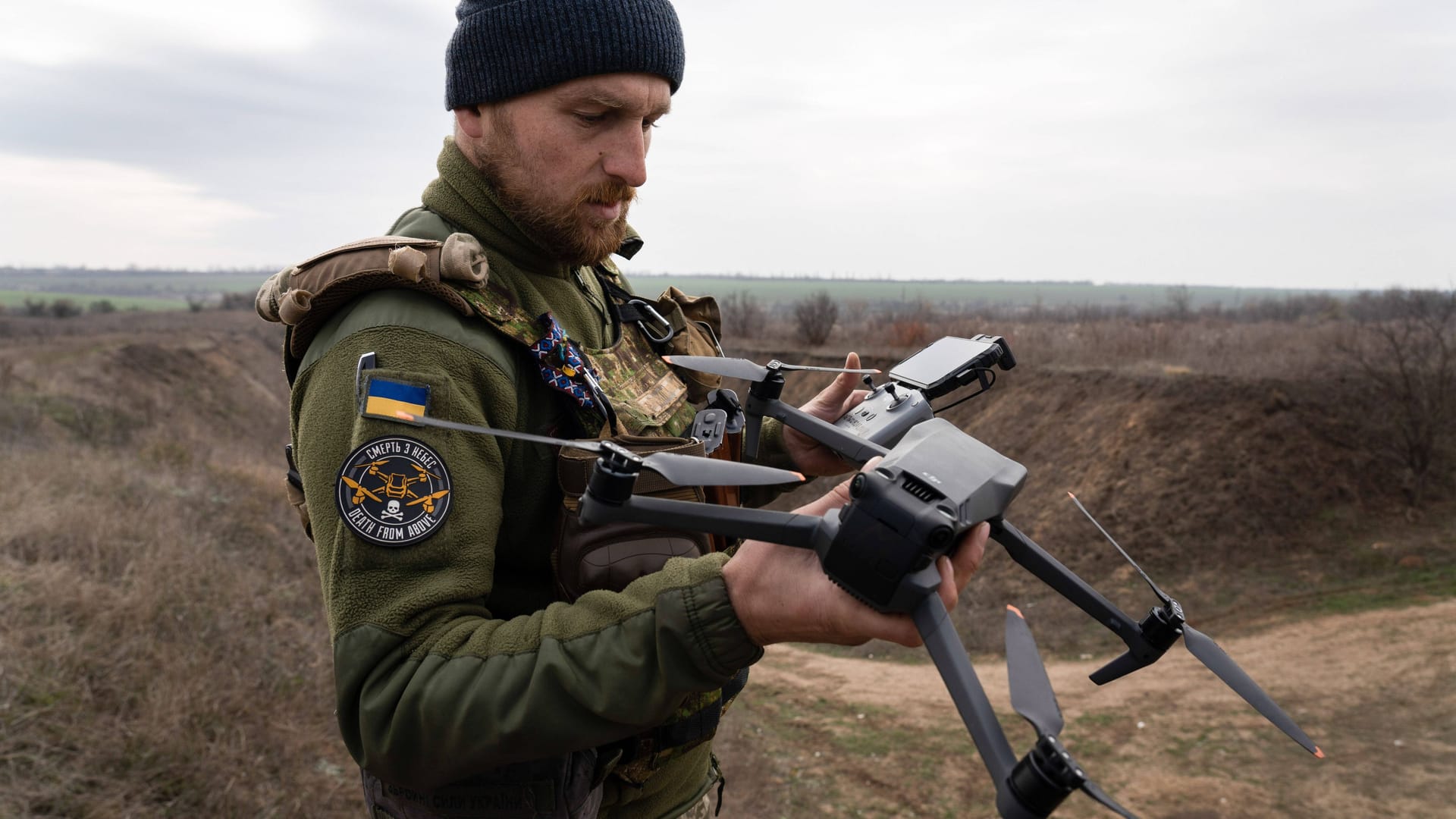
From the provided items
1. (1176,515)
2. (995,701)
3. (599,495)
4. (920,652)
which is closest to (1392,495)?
(1176,515)

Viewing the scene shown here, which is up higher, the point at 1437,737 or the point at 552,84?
the point at 552,84

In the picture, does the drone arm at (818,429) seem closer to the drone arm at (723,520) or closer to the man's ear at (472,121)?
the drone arm at (723,520)

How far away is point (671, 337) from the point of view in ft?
9.56

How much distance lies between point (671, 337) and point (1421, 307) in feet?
64.4

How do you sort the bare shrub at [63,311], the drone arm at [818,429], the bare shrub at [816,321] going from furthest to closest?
the bare shrub at [63,311]
the bare shrub at [816,321]
the drone arm at [818,429]

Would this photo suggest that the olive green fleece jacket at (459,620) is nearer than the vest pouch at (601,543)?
Yes

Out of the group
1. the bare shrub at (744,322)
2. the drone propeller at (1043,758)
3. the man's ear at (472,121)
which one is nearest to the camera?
the drone propeller at (1043,758)

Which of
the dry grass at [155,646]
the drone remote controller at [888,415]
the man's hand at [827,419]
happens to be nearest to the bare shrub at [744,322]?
the dry grass at [155,646]

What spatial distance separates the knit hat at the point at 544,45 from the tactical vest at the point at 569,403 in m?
0.39


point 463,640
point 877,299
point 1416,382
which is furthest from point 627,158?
point 877,299

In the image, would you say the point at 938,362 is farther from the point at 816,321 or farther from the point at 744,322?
the point at 744,322

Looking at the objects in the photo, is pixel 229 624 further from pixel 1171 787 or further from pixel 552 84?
pixel 1171 787

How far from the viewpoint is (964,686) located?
144 cm

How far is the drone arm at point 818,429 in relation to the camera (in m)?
2.18
